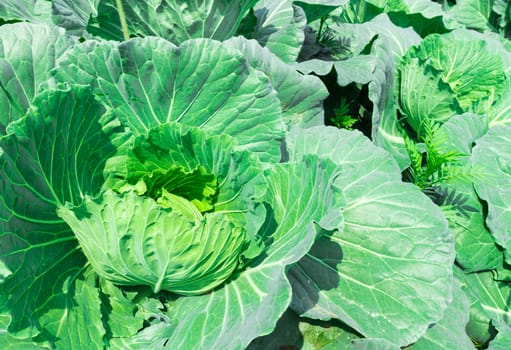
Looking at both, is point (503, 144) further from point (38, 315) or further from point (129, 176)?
point (38, 315)

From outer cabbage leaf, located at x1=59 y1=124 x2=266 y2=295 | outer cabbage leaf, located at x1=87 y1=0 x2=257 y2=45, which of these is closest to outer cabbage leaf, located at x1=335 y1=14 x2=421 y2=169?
outer cabbage leaf, located at x1=87 y1=0 x2=257 y2=45

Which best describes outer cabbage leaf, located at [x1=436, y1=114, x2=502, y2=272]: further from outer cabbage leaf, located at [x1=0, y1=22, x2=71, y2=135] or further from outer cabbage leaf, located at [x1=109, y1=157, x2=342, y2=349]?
outer cabbage leaf, located at [x1=0, y1=22, x2=71, y2=135]

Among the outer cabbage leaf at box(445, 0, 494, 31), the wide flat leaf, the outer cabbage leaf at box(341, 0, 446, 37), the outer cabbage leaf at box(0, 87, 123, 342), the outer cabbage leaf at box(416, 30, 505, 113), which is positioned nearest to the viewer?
the outer cabbage leaf at box(0, 87, 123, 342)

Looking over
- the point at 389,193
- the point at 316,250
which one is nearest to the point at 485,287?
the point at 389,193

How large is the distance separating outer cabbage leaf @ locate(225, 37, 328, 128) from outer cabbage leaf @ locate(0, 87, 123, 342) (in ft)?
2.35

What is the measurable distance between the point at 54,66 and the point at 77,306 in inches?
29.5

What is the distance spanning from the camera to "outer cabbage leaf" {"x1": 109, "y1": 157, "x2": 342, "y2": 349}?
1.30 m

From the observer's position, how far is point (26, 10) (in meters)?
2.40

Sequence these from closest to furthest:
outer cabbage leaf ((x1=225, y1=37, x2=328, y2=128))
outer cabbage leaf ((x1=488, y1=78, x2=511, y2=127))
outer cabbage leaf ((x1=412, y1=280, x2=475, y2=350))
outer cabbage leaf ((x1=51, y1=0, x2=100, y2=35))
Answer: outer cabbage leaf ((x1=412, y1=280, x2=475, y2=350)) → outer cabbage leaf ((x1=225, y1=37, x2=328, y2=128)) → outer cabbage leaf ((x1=51, y1=0, x2=100, y2=35)) → outer cabbage leaf ((x1=488, y1=78, x2=511, y2=127))

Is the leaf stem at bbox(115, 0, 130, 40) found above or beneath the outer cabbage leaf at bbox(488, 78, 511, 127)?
above

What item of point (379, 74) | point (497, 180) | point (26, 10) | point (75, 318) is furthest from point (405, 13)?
point (75, 318)

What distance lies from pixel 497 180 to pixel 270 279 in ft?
4.90

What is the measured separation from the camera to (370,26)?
286 cm

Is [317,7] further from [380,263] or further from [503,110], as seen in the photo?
[380,263]
